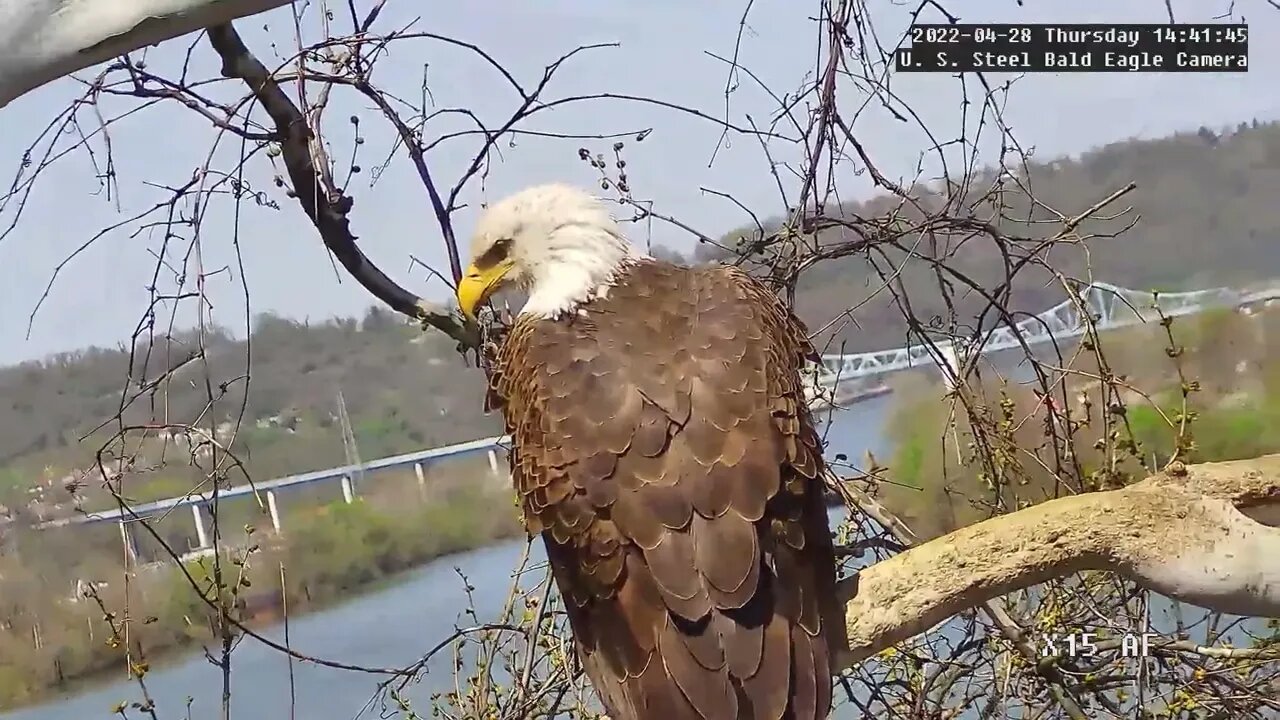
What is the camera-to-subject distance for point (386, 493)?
101 inches

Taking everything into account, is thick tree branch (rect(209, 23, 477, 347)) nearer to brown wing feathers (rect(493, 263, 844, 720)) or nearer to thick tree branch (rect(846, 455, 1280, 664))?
brown wing feathers (rect(493, 263, 844, 720))

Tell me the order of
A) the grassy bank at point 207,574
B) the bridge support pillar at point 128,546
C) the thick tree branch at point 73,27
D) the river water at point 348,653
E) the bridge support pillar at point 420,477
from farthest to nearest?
the bridge support pillar at point 420,477 → the river water at point 348,653 → the grassy bank at point 207,574 → the bridge support pillar at point 128,546 → the thick tree branch at point 73,27

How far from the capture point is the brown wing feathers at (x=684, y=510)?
1206mm

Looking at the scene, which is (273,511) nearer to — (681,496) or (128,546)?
(128,546)

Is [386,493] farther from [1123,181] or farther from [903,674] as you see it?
[1123,181]

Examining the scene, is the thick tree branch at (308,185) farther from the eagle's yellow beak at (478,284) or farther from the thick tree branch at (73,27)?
the thick tree branch at (73,27)

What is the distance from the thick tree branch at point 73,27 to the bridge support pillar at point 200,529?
1299mm

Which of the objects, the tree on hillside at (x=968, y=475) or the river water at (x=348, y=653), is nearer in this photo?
the tree on hillside at (x=968, y=475)

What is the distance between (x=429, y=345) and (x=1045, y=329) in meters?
1.28

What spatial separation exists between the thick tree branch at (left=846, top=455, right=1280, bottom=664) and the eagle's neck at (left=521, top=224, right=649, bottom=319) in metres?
0.54

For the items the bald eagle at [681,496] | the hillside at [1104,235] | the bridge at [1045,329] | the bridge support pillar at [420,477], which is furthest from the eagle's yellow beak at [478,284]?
the bridge support pillar at [420,477]

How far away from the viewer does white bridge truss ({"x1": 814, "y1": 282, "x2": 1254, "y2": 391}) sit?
2.03m

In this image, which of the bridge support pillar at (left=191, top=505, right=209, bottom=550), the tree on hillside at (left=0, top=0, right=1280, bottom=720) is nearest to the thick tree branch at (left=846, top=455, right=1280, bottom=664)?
the tree on hillside at (left=0, top=0, right=1280, bottom=720)

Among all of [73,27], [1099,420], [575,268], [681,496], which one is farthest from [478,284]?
[1099,420]
